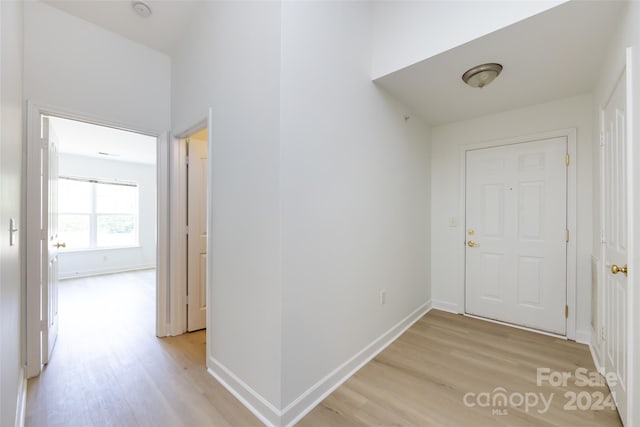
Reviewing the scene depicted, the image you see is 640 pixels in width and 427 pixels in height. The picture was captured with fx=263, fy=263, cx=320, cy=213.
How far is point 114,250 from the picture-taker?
593 cm

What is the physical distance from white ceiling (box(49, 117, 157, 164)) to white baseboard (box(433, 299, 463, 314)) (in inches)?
169

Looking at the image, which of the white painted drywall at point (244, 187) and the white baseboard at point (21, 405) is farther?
the white painted drywall at point (244, 187)

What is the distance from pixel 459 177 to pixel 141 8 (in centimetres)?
363

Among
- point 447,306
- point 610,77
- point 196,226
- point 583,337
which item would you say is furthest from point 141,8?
point 583,337

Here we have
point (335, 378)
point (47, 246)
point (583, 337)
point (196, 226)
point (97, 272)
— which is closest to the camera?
point (335, 378)

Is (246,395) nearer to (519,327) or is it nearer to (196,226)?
(196,226)

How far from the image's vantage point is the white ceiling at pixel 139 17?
2174 mm

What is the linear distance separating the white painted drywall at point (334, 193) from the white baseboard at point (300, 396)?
5cm

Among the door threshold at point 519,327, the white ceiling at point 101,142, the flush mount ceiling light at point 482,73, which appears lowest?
the door threshold at point 519,327

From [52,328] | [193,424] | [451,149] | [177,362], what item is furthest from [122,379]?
[451,149]

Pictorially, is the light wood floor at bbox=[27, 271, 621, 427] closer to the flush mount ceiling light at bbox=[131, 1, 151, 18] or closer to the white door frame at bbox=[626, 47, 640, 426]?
the white door frame at bbox=[626, 47, 640, 426]

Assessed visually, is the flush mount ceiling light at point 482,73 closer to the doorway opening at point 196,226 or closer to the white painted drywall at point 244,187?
the white painted drywall at point 244,187

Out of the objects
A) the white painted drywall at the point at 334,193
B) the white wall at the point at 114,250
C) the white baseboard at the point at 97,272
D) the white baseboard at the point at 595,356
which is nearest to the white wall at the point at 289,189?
the white painted drywall at the point at 334,193

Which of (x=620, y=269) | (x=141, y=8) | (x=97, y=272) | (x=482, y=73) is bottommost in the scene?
(x=97, y=272)
